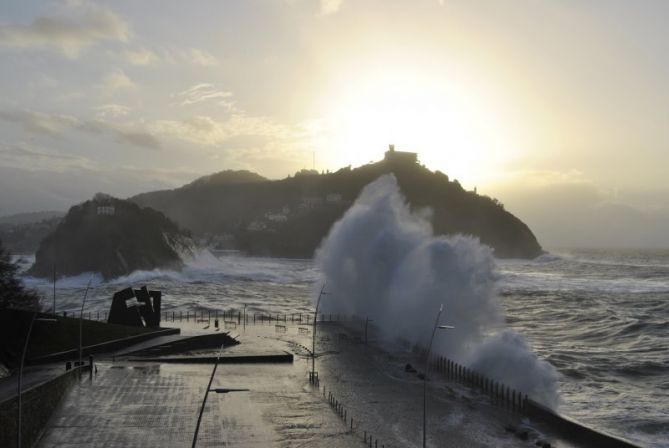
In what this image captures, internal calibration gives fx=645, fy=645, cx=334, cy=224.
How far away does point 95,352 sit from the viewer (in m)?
40.3

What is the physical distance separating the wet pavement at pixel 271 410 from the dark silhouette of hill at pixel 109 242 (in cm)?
10743

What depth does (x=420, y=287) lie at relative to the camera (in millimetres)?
57219

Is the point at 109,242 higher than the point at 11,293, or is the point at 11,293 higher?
the point at 109,242

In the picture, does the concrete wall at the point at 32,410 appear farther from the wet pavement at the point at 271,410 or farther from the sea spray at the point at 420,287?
the sea spray at the point at 420,287

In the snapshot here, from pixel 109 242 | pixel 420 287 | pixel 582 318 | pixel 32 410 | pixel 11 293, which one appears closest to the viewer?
pixel 32 410

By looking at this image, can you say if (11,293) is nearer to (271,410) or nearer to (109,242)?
(271,410)

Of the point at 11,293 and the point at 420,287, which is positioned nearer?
the point at 11,293

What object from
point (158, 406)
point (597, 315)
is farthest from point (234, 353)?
point (597, 315)

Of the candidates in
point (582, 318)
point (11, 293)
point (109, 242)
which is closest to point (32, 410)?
point (11, 293)

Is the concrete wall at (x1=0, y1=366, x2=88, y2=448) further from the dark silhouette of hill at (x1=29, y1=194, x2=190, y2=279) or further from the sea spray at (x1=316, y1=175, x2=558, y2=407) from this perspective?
the dark silhouette of hill at (x1=29, y1=194, x2=190, y2=279)

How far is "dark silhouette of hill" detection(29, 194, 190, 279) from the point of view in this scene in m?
142

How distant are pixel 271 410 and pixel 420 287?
96.7 feet

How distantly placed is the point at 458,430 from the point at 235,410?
33.0ft

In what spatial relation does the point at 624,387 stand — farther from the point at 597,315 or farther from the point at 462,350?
the point at 597,315
